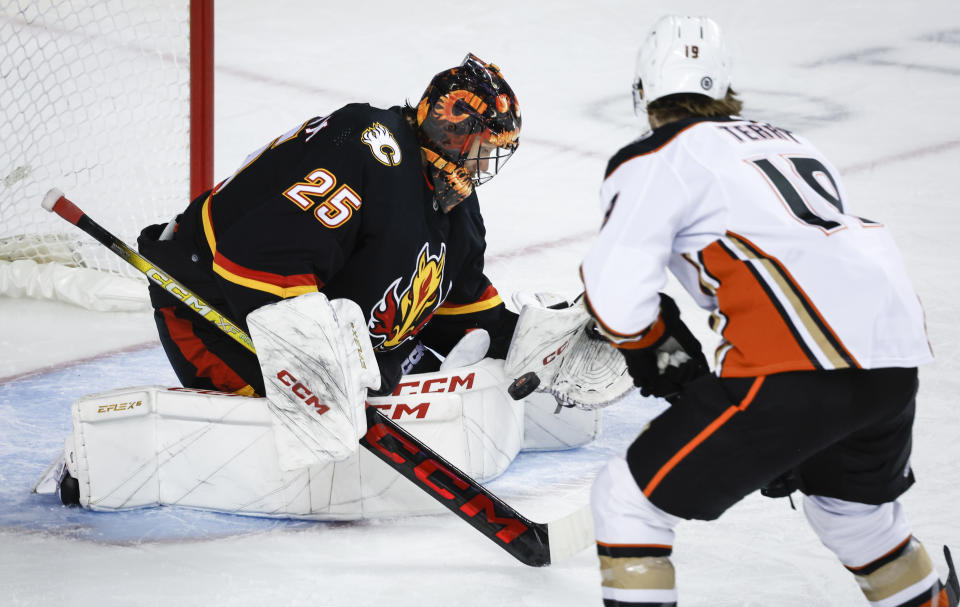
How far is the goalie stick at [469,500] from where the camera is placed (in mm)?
1902

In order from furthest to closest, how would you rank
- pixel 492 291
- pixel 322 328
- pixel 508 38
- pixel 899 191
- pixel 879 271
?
1. pixel 508 38
2. pixel 899 191
3. pixel 492 291
4. pixel 322 328
5. pixel 879 271

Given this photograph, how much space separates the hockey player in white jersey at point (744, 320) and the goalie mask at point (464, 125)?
559 millimetres

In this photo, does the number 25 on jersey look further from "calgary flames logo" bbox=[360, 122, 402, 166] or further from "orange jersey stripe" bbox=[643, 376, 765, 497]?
"orange jersey stripe" bbox=[643, 376, 765, 497]

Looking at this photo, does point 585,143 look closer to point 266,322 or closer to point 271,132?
point 271,132

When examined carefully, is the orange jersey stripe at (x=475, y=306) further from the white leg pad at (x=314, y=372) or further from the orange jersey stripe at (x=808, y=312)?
the orange jersey stripe at (x=808, y=312)

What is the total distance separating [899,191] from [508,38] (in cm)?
250

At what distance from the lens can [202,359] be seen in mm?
2162

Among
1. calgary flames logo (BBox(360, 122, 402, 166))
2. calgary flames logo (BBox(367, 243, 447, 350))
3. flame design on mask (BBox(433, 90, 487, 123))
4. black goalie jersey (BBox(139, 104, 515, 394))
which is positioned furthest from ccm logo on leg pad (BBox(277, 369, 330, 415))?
flame design on mask (BBox(433, 90, 487, 123))

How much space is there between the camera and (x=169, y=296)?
218cm

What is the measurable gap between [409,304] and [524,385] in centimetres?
27

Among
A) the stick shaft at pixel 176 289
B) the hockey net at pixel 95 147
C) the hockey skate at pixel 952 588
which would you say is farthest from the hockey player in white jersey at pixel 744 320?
the hockey net at pixel 95 147

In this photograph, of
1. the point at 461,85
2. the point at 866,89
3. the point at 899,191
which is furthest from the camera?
the point at 866,89

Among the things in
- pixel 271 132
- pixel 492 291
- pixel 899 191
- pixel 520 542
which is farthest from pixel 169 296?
pixel 899 191

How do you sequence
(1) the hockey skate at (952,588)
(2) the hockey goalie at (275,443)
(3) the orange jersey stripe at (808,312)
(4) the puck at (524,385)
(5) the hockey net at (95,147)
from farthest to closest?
(5) the hockey net at (95,147) → (4) the puck at (524,385) → (2) the hockey goalie at (275,443) → (1) the hockey skate at (952,588) → (3) the orange jersey stripe at (808,312)
